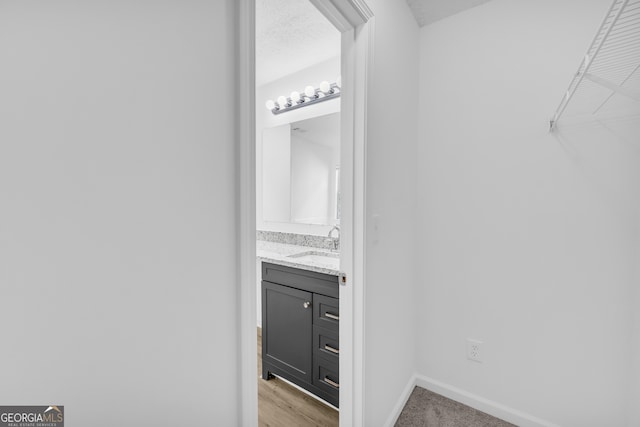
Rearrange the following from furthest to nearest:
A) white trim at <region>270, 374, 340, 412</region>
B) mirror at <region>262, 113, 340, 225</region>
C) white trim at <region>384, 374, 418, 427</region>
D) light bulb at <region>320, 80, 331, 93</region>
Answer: mirror at <region>262, 113, 340, 225</region>, light bulb at <region>320, 80, 331, 93</region>, white trim at <region>270, 374, 340, 412</region>, white trim at <region>384, 374, 418, 427</region>

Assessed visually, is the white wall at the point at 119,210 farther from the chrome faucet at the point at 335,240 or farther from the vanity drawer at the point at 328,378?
the chrome faucet at the point at 335,240

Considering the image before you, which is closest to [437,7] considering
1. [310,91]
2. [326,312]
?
[310,91]

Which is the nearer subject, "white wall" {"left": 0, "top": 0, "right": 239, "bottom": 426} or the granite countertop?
"white wall" {"left": 0, "top": 0, "right": 239, "bottom": 426}

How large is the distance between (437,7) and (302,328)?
7.12 feet

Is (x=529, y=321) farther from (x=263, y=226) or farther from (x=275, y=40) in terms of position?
(x=275, y=40)

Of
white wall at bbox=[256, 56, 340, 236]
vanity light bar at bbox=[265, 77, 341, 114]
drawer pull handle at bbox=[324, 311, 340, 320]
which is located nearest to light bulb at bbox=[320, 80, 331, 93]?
vanity light bar at bbox=[265, 77, 341, 114]

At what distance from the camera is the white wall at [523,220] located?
150cm

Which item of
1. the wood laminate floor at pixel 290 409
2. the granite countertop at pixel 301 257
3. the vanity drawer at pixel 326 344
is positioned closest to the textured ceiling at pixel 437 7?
the granite countertop at pixel 301 257

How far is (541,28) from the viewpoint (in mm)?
1614

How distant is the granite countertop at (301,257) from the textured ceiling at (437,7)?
167 cm

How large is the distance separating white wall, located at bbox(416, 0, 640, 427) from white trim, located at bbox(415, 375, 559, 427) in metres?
0.03

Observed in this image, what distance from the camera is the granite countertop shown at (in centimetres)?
177

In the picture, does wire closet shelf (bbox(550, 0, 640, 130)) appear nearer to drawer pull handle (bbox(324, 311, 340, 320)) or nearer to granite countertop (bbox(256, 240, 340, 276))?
granite countertop (bbox(256, 240, 340, 276))

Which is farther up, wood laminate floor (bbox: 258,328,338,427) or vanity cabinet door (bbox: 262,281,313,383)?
vanity cabinet door (bbox: 262,281,313,383)
